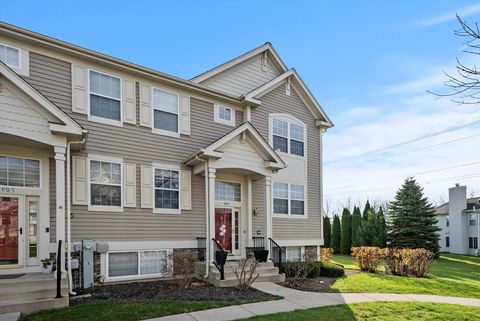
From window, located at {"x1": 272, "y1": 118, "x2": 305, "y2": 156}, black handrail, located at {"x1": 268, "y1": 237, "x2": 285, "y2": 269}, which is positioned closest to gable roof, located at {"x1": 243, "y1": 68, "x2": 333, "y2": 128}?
window, located at {"x1": 272, "y1": 118, "x2": 305, "y2": 156}

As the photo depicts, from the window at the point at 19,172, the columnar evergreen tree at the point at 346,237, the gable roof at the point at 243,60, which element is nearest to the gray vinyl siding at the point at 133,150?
the window at the point at 19,172

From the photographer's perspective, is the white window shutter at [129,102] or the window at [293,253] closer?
the white window shutter at [129,102]

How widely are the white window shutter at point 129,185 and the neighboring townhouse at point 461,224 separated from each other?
122 feet

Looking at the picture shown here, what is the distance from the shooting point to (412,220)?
26.0 metres

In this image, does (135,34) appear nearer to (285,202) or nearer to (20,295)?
(285,202)

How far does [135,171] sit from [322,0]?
736cm

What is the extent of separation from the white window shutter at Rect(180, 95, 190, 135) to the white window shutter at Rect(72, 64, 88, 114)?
3.15 m

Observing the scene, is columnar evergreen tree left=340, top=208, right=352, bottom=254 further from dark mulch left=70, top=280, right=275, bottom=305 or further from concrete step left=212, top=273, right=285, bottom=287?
dark mulch left=70, top=280, right=275, bottom=305

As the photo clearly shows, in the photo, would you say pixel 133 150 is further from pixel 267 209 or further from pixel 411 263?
pixel 411 263

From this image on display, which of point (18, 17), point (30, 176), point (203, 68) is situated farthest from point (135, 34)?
point (30, 176)

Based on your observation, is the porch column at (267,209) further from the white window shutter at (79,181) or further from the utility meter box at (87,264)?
the white window shutter at (79,181)

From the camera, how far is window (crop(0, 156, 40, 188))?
28.1 feet

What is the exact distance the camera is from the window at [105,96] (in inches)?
393

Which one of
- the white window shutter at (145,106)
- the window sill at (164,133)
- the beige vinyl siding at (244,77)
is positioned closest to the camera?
the white window shutter at (145,106)
